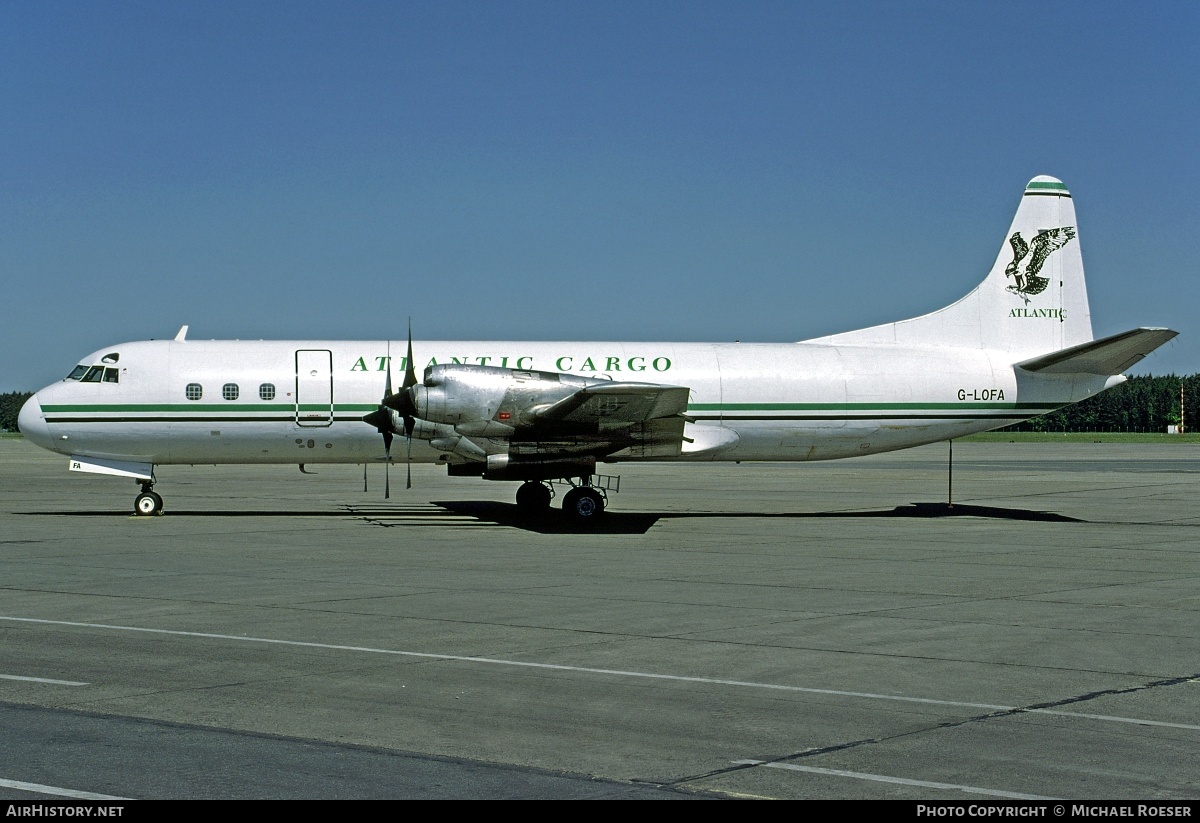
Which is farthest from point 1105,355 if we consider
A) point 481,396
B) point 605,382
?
point 481,396

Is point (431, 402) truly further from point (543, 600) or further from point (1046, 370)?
point (1046, 370)

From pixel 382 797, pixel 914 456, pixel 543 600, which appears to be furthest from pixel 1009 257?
pixel 914 456

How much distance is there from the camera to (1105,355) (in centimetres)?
2669

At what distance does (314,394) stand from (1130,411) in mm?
162302

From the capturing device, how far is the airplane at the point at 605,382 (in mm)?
25281

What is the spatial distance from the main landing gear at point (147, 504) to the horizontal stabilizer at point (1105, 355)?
19.8 metres

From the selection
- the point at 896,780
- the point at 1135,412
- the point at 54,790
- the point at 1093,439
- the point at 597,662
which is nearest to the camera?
the point at 54,790

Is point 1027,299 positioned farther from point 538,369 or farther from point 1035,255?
point 538,369

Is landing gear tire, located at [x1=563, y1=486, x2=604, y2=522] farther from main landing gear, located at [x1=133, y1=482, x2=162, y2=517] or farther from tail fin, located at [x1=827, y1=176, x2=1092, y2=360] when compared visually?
main landing gear, located at [x1=133, y1=482, x2=162, y2=517]

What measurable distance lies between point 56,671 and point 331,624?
3.09 metres

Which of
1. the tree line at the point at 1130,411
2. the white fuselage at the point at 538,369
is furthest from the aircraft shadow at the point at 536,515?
the tree line at the point at 1130,411

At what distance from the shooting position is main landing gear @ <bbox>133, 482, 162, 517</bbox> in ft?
88.0

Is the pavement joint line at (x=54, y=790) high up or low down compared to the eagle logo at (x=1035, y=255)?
down

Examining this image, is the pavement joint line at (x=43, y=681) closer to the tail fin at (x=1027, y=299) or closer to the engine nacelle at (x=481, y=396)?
the engine nacelle at (x=481, y=396)
